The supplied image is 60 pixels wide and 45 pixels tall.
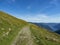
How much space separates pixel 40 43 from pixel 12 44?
658cm

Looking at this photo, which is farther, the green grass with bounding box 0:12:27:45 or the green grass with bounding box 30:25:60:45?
the green grass with bounding box 30:25:60:45

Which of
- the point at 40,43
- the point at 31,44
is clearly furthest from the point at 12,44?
the point at 40,43

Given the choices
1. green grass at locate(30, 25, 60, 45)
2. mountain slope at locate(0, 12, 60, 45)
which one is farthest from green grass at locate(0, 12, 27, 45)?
green grass at locate(30, 25, 60, 45)

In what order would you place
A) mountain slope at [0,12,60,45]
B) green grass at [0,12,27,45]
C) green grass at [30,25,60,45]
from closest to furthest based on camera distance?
mountain slope at [0,12,60,45] → green grass at [0,12,27,45] → green grass at [30,25,60,45]

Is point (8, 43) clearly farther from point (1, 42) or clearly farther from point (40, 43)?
point (40, 43)

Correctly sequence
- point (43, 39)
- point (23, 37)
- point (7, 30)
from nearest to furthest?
point (23, 37) → point (43, 39) → point (7, 30)

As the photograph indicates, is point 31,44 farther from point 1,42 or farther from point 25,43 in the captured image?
point 1,42

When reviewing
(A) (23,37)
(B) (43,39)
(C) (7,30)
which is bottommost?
(B) (43,39)

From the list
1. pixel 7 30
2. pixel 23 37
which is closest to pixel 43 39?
pixel 23 37

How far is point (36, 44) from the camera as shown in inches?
1329

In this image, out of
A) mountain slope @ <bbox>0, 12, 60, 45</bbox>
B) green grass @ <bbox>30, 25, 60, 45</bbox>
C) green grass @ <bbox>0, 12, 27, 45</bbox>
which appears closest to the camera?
mountain slope @ <bbox>0, 12, 60, 45</bbox>

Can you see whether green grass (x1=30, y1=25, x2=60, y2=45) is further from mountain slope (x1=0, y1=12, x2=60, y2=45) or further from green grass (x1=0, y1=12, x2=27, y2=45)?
green grass (x1=0, y1=12, x2=27, y2=45)

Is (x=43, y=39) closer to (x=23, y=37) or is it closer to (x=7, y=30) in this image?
(x=23, y=37)

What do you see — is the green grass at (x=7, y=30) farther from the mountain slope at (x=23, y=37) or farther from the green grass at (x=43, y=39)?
the green grass at (x=43, y=39)
